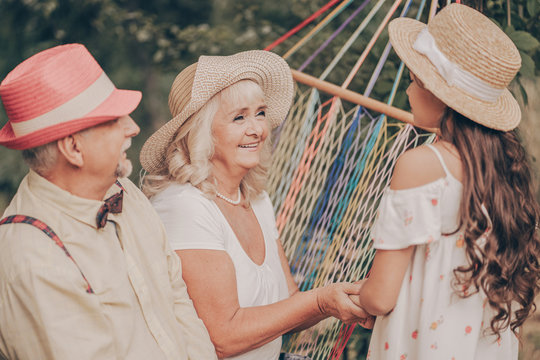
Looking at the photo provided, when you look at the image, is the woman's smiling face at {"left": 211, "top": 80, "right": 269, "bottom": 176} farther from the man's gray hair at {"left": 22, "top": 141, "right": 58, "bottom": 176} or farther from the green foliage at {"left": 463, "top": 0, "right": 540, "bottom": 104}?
the green foliage at {"left": 463, "top": 0, "right": 540, "bottom": 104}

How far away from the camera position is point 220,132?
2.17 meters

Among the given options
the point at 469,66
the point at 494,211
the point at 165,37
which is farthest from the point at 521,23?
the point at 165,37

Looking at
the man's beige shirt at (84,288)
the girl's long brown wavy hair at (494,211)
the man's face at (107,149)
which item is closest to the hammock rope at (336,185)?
the girl's long brown wavy hair at (494,211)

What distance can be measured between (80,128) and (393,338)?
1.02 metres

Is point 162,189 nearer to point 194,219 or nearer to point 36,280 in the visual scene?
point 194,219

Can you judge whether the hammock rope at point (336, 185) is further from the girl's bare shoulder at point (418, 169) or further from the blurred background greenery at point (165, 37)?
the girl's bare shoulder at point (418, 169)

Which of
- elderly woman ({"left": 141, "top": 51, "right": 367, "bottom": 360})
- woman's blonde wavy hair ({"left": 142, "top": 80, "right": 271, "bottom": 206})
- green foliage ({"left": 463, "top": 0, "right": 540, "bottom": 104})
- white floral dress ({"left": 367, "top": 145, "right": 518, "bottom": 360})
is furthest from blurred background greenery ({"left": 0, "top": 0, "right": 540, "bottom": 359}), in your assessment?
white floral dress ({"left": 367, "top": 145, "right": 518, "bottom": 360})

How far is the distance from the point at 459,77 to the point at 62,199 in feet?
3.43

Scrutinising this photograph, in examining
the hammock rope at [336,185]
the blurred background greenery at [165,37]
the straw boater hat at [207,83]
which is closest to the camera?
the straw boater hat at [207,83]

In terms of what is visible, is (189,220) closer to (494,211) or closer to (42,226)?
(42,226)

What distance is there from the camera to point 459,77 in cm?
163

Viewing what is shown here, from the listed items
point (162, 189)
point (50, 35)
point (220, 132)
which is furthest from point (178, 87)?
point (50, 35)

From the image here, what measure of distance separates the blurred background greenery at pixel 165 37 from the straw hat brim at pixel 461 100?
83 centimetres

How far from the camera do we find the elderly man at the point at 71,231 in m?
1.42
